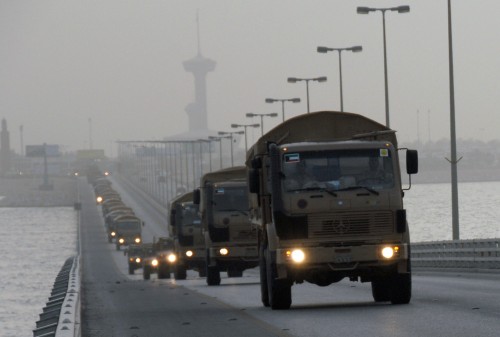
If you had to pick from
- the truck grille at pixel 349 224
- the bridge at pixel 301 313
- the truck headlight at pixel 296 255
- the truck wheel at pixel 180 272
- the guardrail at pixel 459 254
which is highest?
the truck grille at pixel 349 224

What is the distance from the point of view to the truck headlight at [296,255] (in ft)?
74.1

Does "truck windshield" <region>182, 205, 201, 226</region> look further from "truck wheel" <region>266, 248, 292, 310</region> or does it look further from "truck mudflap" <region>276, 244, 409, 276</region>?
"truck mudflap" <region>276, 244, 409, 276</region>

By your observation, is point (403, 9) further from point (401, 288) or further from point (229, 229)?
point (401, 288)

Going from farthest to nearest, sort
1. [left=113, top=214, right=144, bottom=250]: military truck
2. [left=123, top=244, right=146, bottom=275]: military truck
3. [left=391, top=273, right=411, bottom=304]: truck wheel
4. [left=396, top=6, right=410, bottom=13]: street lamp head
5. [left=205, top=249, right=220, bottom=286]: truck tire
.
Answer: [left=113, top=214, right=144, bottom=250]: military truck, [left=123, top=244, right=146, bottom=275]: military truck, [left=396, top=6, right=410, bottom=13]: street lamp head, [left=205, top=249, right=220, bottom=286]: truck tire, [left=391, top=273, right=411, bottom=304]: truck wheel

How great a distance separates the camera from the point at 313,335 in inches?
712

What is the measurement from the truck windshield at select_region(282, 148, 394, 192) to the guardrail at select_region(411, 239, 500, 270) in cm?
1648

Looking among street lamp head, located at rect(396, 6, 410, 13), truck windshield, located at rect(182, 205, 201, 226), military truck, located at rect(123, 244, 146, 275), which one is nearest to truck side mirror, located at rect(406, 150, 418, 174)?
truck windshield, located at rect(182, 205, 201, 226)

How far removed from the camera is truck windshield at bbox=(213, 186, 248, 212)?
37.7 metres

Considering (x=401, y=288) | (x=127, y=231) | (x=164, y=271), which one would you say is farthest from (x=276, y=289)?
(x=127, y=231)

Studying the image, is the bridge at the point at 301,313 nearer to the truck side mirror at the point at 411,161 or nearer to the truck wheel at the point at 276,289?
the truck wheel at the point at 276,289

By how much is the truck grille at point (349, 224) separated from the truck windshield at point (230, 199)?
15.0 meters

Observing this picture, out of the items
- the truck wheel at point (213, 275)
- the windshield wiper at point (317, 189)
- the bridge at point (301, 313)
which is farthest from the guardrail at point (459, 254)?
the windshield wiper at point (317, 189)

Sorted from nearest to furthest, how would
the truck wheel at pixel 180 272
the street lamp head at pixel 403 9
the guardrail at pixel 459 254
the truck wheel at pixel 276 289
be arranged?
the truck wheel at pixel 276 289, the guardrail at pixel 459 254, the truck wheel at pixel 180 272, the street lamp head at pixel 403 9

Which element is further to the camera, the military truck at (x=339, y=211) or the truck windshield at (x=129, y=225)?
the truck windshield at (x=129, y=225)
